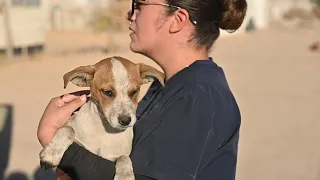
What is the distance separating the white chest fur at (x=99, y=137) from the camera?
8.79ft

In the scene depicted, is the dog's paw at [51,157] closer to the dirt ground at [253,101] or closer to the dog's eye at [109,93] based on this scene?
the dog's eye at [109,93]

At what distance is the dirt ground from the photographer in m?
7.02

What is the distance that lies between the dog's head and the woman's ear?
0.24 metres

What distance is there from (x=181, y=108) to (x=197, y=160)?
0.21 metres

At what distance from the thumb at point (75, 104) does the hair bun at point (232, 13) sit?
748 mm

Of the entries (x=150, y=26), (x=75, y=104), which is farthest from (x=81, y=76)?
(x=150, y=26)

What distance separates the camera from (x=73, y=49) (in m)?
21.0

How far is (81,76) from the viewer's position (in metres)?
2.76

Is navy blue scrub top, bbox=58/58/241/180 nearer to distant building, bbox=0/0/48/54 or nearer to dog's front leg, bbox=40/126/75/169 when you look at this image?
dog's front leg, bbox=40/126/75/169

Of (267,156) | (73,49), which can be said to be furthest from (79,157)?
(73,49)

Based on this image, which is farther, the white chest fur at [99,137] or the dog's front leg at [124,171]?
the white chest fur at [99,137]

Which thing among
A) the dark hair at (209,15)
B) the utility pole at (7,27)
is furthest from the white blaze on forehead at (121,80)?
the utility pole at (7,27)

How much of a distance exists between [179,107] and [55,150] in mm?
578

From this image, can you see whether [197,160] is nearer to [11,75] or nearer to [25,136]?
[25,136]
